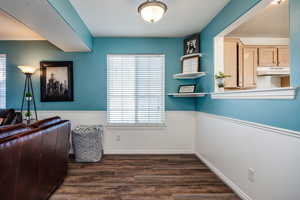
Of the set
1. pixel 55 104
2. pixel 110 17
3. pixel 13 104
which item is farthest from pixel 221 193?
pixel 13 104

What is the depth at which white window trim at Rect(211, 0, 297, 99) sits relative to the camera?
1.41 m

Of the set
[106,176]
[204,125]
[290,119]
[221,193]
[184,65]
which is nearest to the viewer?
[290,119]

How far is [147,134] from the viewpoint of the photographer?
11.6ft

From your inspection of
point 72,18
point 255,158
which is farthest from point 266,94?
point 72,18

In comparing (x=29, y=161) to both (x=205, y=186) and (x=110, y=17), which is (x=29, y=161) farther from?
(x=110, y=17)

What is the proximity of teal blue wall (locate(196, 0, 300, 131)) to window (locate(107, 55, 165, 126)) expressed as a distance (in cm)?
98

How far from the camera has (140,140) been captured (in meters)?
3.53

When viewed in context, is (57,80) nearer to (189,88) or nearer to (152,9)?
(152,9)

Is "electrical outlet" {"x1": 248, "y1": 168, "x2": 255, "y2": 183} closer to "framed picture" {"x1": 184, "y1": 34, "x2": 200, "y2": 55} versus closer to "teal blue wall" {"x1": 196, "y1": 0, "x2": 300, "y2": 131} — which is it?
"teal blue wall" {"x1": 196, "y1": 0, "x2": 300, "y2": 131}

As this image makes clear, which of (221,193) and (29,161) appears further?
(221,193)

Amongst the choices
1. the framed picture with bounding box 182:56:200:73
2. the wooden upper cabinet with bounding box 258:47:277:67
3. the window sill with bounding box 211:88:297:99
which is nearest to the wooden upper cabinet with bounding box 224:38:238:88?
the framed picture with bounding box 182:56:200:73

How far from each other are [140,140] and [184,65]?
1.88 m

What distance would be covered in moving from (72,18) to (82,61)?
4.22ft

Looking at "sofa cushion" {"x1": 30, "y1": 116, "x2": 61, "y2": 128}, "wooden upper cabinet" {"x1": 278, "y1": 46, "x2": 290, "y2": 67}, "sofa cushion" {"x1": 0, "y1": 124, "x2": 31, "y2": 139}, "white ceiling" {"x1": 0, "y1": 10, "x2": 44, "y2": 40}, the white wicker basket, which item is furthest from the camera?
"wooden upper cabinet" {"x1": 278, "y1": 46, "x2": 290, "y2": 67}
